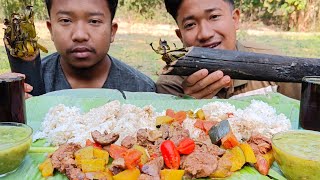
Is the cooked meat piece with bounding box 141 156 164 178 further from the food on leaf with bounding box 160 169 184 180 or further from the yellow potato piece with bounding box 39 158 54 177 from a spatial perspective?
the yellow potato piece with bounding box 39 158 54 177

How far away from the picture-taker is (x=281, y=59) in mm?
2354

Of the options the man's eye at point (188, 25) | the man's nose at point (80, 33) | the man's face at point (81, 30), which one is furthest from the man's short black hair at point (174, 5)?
the man's nose at point (80, 33)

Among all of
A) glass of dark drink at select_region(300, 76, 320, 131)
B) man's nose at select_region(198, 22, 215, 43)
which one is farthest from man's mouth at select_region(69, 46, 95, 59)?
glass of dark drink at select_region(300, 76, 320, 131)

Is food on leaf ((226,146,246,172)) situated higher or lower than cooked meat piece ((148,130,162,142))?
lower

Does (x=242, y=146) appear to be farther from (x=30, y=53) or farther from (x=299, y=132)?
(x=30, y=53)

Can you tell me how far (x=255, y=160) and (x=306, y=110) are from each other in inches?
16.5

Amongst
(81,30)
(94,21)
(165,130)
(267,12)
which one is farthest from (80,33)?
(267,12)

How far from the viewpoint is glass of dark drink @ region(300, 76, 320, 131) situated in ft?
5.47

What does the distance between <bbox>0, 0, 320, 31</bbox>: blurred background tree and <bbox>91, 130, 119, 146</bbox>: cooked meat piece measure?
11177mm

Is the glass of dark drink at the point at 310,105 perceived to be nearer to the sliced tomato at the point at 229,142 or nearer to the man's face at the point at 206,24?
the sliced tomato at the point at 229,142

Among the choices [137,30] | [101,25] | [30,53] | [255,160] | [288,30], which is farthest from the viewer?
[288,30]

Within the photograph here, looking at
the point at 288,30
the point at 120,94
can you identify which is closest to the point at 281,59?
the point at 120,94

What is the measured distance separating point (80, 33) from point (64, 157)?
1327mm

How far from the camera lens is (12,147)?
4.41 ft
